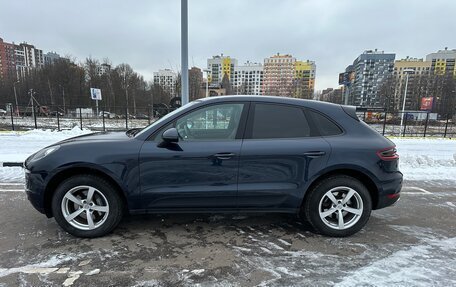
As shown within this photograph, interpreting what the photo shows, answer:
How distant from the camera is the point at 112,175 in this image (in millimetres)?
3361

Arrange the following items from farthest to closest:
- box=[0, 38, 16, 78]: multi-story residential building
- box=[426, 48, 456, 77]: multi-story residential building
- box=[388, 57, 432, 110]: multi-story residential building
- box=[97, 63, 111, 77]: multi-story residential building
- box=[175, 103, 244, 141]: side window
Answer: box=[0, 38, 16, 78]: multi-story residential building → box=[426, 48, 456, 77]: multi-story residential building → box=[388, 57, 432, 110]: multi-story residential building → box=[97, 63, 111, 77]: multi-story residential building → box=[175, 103, 244, 141]: side window

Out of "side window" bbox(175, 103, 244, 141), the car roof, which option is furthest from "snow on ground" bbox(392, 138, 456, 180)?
"side window" bbox(175, 103, 244, 141)

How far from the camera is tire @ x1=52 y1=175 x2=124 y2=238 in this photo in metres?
3.40

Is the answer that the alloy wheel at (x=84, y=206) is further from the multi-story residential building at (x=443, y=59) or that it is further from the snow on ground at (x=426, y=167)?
the multi-story residential building at (x=443, y=59)

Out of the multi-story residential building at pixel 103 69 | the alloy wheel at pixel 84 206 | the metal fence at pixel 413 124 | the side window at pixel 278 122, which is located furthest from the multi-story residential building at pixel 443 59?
the alloy wheel at pixel 84 206

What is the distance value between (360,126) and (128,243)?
3126 mm

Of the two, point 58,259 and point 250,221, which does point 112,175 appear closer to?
point 58,259

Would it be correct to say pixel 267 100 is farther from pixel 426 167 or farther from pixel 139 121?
pixel 139 121

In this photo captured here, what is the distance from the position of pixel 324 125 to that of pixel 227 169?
131 centimetres

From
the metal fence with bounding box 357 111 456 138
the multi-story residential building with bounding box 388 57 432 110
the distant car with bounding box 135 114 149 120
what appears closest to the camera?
the metal fence with bounding box 357 111 456 138

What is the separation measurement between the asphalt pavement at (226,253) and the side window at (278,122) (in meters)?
1.27

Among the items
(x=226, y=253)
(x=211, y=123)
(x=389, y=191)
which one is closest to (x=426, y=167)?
(x=389, y=191)

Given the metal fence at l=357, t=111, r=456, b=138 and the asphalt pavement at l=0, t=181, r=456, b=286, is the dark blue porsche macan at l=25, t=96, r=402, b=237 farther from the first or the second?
the metal fence at l=357, t=111, r=456, b=138

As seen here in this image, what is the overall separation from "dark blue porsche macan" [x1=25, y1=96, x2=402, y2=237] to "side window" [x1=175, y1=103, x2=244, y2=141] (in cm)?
1
